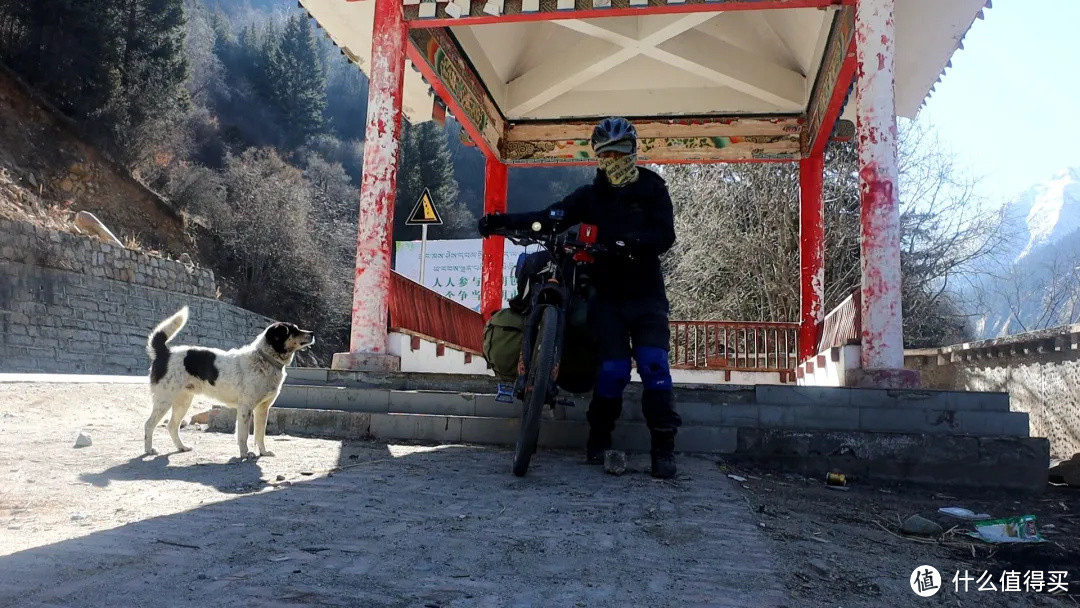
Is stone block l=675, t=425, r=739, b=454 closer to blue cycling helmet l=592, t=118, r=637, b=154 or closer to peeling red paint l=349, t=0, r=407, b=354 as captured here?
blue cycling helmet l=592, t=118, r=637, b=154

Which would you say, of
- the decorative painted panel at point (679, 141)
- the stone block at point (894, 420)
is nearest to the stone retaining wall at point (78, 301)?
the decorative painted panel at point (679, 141)

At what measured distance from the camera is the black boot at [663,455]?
157 inches

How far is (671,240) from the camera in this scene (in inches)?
164

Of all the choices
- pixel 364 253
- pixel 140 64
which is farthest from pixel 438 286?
pixel 364 253

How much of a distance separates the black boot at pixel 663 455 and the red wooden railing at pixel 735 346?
9.55 meters

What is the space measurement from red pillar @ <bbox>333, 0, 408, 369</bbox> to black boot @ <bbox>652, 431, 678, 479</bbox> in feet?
13.1

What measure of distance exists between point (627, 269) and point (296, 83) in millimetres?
50151

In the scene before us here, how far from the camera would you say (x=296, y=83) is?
4922 cm

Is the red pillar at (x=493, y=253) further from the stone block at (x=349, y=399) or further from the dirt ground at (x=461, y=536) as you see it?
the dirt ground at (x=461, y=536)

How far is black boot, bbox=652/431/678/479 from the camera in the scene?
398 centimetres

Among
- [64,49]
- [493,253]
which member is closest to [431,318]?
[493,253]

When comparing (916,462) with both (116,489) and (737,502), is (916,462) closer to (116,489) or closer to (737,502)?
(737,502)

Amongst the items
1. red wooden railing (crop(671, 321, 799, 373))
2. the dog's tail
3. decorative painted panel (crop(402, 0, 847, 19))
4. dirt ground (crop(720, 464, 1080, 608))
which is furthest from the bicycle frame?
red wooden railing (crop(671, 321, 799, 373))

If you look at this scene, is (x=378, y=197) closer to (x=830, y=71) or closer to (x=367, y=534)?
(x=367, y=534)
